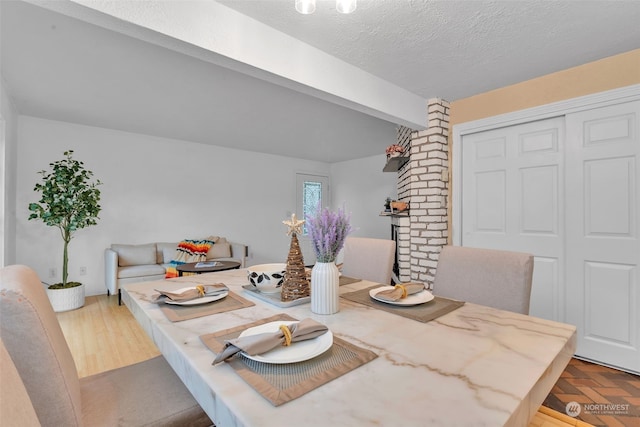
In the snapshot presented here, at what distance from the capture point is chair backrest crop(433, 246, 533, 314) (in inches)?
50.6

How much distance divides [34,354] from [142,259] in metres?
3.88

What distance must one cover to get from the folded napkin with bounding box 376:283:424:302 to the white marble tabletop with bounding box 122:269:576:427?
0.12 m

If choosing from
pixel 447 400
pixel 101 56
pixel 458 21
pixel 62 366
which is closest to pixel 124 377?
pixel 62 366

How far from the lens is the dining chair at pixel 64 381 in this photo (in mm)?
646

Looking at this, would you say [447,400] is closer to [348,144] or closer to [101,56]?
[101,56]

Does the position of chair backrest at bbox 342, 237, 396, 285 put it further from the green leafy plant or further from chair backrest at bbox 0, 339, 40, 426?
the green leafy plant

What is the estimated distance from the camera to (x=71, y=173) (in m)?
3.33

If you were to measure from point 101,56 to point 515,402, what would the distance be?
→ 119 inches

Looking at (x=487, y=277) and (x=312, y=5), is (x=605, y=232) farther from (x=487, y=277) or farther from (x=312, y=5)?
(x=312, y=5)

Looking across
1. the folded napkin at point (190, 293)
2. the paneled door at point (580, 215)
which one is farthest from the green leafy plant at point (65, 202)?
the paneled door at point (580, 215)

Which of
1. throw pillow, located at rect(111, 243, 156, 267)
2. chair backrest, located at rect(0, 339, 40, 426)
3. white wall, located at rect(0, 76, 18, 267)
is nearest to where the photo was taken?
chair backrest, located at rect(0, 339, 40, 426)

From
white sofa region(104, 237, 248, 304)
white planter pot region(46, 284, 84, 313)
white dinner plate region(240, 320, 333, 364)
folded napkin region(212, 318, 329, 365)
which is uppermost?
folded napkin region(212, 318, 329, 365)

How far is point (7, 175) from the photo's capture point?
304 cm

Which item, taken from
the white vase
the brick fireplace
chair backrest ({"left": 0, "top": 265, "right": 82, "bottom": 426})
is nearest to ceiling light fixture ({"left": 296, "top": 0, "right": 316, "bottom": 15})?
the white vase
